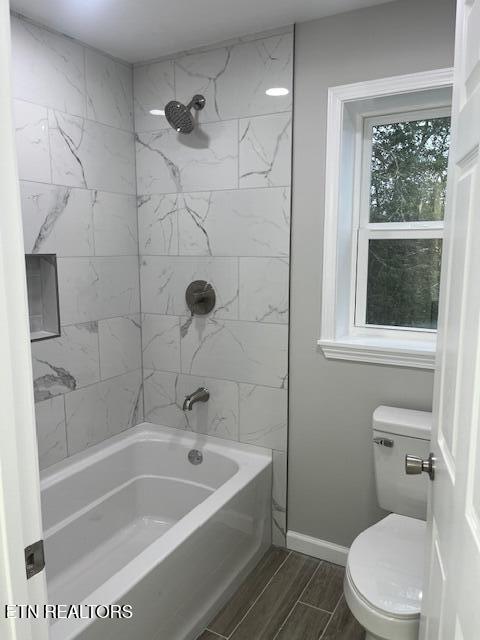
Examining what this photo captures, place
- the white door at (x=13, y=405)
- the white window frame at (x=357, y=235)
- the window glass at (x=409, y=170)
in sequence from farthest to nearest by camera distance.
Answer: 1. the window glass at (x=409, y=170)
2. the white window frame at (x=357, y=235)
3. the white door at (x=13, y=405)

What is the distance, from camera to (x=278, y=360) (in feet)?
7.85

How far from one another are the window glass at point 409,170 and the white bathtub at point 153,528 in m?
1.40

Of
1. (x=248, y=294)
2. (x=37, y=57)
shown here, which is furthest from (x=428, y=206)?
(x=37, y=57)

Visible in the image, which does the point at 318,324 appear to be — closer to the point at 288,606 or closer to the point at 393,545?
the point at 393,545

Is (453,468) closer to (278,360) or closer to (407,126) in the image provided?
(278,360)

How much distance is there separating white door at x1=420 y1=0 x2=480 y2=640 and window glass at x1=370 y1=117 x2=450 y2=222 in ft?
3.76

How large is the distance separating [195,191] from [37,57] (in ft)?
2.96

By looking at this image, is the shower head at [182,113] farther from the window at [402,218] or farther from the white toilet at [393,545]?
the white toilet at [393,545]

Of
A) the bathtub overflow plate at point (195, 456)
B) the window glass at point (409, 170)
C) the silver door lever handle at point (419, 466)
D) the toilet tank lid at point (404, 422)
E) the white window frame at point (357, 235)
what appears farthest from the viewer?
the bathtub overflow plate at point (195, 456)

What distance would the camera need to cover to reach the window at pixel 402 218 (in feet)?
7.16

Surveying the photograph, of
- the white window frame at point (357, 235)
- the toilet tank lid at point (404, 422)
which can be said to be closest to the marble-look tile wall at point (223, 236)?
the white window frame at point (357, 235)

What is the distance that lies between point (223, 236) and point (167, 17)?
A: 985 millimetres

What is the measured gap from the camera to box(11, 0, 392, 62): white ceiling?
1.94 m

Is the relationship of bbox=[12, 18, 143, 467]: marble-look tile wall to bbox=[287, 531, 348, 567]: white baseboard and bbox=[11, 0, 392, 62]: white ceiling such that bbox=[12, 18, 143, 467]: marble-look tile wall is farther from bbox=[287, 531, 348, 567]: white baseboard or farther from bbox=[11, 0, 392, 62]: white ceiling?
bbox=[287, 531, 348, 567]: white baseboard
